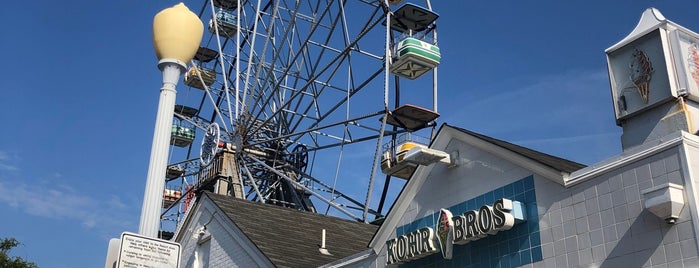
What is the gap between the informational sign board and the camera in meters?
9.39

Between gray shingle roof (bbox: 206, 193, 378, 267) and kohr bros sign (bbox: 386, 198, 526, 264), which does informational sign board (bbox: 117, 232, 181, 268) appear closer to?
kohr bros sign (bbox: 386, 198, 526, 264)

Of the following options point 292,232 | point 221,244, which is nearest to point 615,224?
point 292,232

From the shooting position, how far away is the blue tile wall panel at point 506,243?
38.8 ft

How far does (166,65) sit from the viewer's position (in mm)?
10734

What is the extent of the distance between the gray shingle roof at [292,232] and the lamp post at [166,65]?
27.8 feet

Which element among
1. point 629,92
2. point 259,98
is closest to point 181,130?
point 259,98

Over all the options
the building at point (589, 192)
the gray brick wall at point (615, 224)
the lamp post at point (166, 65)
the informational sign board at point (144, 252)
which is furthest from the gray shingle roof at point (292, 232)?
the informational sign board at point (144, 252)

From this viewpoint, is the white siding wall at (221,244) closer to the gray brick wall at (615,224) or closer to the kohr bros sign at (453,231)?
the kohr bros sign at (453,231)

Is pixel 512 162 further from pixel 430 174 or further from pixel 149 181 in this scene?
pixel 149 181

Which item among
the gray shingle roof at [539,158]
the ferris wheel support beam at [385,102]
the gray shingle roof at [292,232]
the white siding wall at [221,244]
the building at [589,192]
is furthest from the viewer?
the ferris wheel support beam at [385,102]

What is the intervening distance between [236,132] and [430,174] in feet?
85.1

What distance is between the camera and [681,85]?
1058 centimetres

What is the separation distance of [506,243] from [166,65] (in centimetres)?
591

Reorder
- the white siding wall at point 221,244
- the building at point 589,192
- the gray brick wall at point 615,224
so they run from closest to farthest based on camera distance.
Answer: the gray brick wall at point 615,224 → the building at point 589,192 → the white siding wall at point 221,244
